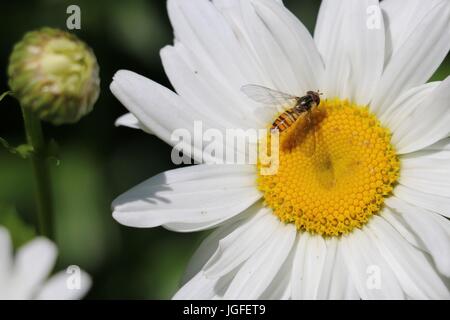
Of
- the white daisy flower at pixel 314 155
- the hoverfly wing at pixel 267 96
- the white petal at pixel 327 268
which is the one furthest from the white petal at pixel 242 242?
the hoverfly wing at pixel 267 96

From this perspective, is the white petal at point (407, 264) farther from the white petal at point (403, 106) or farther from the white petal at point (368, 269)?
the white petal at point (403, 106)

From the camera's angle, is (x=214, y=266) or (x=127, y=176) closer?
(x=214, y=266)

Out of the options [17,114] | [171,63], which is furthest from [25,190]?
[171,63]

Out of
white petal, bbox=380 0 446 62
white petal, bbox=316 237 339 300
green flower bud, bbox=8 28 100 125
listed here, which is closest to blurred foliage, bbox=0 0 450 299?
white petal, bbox=380 0 446 62

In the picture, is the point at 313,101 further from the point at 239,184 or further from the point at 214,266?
the point at 214,266

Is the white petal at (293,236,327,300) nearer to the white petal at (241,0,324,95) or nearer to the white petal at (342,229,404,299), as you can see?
the white petal at (342,229,404,299)
